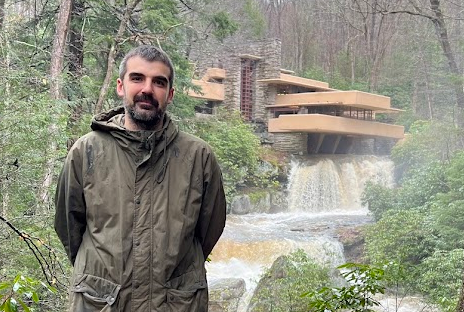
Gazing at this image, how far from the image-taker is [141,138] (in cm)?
167

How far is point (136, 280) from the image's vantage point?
159cm

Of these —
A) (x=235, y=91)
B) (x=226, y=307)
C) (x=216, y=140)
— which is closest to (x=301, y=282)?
(x=226, y=307)

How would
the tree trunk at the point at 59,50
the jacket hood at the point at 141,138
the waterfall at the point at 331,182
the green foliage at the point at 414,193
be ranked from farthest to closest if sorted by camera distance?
the waterfall at the point at 331,182, the green foliage at the point at 414,193, the tree trunk at the point at 59,50, the jacket hood at the point at 141,138

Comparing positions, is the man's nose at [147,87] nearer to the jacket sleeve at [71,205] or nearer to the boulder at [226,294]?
the jacket sleeve at [71,205]

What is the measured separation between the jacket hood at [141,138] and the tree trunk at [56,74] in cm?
408

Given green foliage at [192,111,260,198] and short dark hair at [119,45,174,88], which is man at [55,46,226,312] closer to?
short dark hair at [119,45,174,88]

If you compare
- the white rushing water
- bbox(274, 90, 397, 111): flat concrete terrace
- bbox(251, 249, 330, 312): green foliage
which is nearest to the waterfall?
the white rushing water

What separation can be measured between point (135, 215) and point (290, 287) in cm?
580

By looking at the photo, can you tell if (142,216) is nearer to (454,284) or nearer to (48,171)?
(48,171)

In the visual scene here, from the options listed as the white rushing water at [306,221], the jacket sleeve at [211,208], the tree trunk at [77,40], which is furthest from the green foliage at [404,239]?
the jacket sleeve at [211,208]

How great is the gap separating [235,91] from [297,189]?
462 cm

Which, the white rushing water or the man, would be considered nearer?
the man

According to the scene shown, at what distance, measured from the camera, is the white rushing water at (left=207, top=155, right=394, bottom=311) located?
1089cm

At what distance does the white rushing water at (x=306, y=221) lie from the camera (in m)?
10.9
